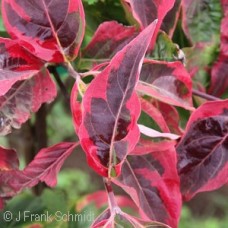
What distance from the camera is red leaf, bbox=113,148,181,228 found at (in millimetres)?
690

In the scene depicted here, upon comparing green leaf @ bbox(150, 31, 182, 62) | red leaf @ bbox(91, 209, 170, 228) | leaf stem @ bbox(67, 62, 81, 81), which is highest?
leaf stem @ bbox(67, 62, 81, 81)

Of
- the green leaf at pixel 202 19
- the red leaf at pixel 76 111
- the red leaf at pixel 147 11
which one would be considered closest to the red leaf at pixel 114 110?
the red leaf at pixel 76 111

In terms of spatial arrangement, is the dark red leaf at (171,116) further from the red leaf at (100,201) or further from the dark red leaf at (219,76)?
the red leaf at (100,201)

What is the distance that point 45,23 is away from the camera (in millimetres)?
654

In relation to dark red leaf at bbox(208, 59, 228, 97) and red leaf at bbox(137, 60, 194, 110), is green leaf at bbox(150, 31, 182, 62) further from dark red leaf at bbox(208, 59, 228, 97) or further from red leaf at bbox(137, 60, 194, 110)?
dark red leaf at bbox(208, 59, 228, 97)

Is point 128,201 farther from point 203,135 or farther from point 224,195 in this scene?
point 224,195

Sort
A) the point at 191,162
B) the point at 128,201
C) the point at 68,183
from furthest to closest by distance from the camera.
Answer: the point at 68,183
the point at 128,201
the point at 191,162

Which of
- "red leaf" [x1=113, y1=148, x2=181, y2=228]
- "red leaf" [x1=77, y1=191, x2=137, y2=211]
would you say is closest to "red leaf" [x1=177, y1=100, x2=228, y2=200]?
"red leaf" [x1=113, y1=148, x2=181, y2=228]

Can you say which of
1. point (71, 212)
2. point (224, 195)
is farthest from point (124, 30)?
point (224, 195)

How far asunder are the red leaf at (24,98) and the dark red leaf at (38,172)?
0.05 m

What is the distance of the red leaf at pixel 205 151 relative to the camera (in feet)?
2.31

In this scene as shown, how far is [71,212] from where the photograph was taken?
90 cm

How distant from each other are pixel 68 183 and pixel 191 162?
5.83 ft

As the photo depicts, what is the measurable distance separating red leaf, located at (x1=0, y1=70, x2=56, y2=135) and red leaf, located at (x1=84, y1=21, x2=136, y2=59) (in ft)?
0.28
